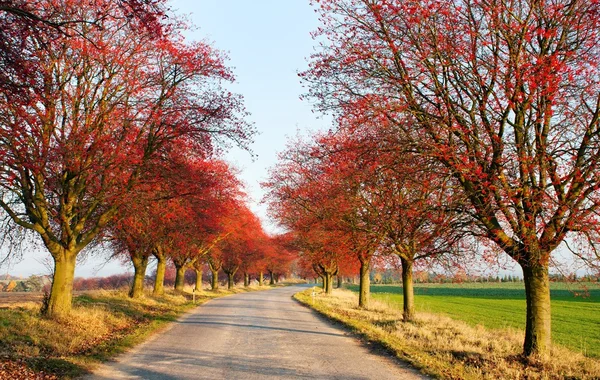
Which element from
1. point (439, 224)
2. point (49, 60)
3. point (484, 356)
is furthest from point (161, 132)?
point (484, 356)

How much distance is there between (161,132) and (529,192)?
1100 cm

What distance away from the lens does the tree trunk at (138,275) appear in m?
25.5

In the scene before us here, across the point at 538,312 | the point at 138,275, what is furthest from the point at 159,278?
the point at 538,312

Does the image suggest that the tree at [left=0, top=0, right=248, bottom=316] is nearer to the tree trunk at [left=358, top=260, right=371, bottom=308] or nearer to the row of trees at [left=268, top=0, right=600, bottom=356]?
the row of trees at [left=268, top=0, right=600, bottom=356]

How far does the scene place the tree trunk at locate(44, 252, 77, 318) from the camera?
45.6 ft

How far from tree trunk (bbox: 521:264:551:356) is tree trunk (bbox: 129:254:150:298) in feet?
66.7

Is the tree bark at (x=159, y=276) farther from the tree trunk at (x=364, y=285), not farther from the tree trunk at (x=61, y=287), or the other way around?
the tree trunk at (x=61, y=287)

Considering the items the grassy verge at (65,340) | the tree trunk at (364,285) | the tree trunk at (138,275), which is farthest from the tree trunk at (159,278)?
the tree trunk at (364,285)

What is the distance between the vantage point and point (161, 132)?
15.3 meters

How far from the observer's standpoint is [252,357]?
1058cm

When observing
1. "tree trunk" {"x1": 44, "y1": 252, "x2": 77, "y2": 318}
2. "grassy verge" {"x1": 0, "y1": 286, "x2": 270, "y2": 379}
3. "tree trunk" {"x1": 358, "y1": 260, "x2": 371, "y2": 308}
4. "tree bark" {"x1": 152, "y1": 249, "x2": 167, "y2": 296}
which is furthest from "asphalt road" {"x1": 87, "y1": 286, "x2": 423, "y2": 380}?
"tree bark" {"x1": 152, "y1": 249, "x2": 167, "y2": 296}

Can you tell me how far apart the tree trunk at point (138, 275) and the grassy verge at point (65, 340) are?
7857mm

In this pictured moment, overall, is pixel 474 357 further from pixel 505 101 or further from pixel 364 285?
pixel 364 285

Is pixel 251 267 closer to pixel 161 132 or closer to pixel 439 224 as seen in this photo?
pixel 161 132
